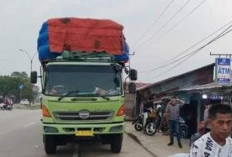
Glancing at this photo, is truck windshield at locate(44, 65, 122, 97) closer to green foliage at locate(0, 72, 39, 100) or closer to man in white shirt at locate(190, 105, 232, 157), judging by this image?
man in white shirt at locate(190, 105, 232, 157)

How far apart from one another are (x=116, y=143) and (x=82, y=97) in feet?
6.81

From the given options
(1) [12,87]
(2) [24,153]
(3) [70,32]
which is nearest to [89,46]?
(3) [70,32]

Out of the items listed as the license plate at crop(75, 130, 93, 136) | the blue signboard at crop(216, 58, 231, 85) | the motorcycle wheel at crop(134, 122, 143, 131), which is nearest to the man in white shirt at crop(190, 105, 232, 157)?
the license plate at crop(75, 130, 93, 136)

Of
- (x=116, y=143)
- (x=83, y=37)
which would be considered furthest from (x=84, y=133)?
(x=83, y=37)

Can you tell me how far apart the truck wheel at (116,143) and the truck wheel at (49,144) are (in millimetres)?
1668

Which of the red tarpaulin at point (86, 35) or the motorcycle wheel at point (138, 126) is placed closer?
the red tarpaulin at point (86, 35)

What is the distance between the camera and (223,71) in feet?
55.3

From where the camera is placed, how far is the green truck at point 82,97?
45.1ft

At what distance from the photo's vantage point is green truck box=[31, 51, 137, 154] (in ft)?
45.1

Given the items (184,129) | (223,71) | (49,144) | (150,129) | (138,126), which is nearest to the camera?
(49,144)

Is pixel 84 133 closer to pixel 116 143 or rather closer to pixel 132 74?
pixel 116 143

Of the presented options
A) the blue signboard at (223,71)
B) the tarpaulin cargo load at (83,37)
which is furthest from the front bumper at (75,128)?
the blue signboard at (223,71)

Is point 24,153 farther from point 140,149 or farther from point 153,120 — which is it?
point 153,120

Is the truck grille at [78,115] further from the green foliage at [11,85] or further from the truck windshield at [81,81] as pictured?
the green foliage at [11,85]
